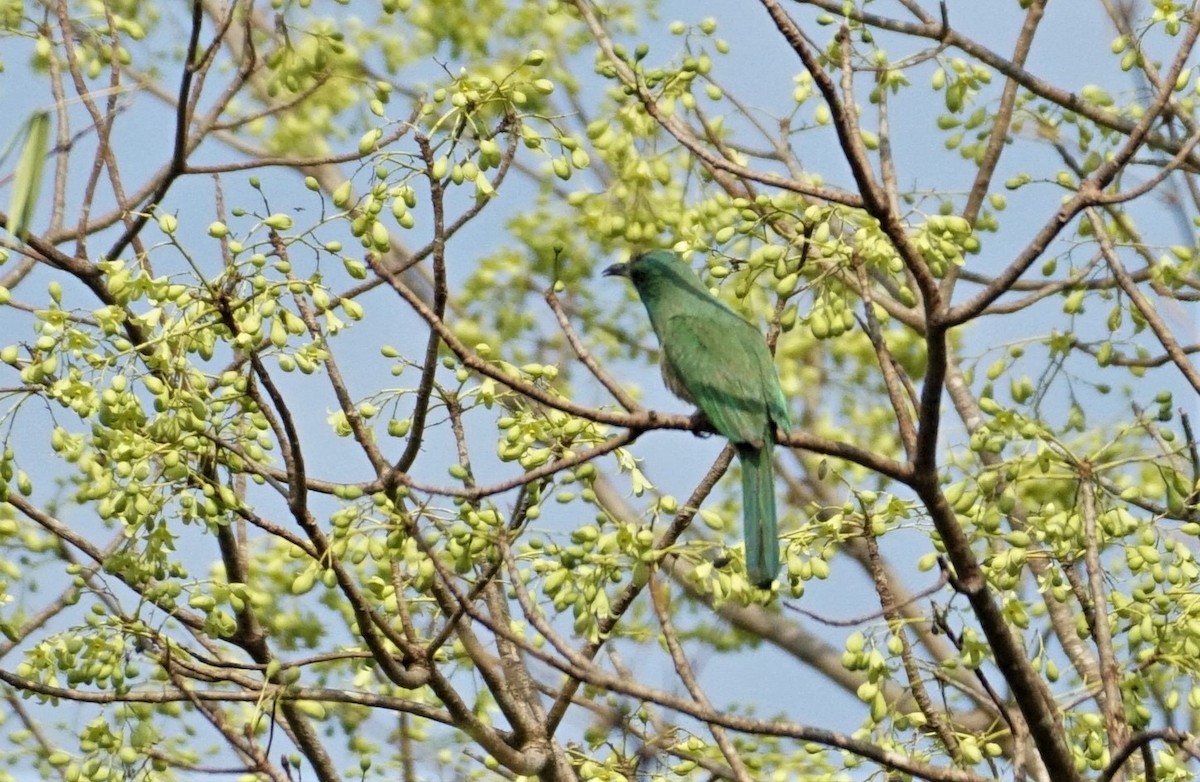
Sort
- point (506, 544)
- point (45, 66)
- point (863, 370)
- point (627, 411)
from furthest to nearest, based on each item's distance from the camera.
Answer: point (863, 370)
point (45, 66)
point (506, 544)
point (627, 411)

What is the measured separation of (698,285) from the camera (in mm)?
6238

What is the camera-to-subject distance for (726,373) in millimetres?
5543

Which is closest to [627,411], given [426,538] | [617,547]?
[617,547]

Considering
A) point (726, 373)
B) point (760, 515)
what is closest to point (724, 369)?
point (726, 373)

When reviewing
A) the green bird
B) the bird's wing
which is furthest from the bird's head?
the bird's wing

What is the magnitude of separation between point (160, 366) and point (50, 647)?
0.89m

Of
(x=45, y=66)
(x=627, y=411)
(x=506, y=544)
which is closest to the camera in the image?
(x=627, y=411)

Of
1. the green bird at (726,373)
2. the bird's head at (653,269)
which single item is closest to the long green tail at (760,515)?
the green bird at (726,373)

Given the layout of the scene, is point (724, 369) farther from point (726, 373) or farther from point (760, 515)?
point (760, 515)

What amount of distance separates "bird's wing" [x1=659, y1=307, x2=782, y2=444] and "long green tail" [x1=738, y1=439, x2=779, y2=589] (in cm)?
7

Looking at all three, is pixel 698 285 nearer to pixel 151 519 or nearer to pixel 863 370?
pixel 151 519

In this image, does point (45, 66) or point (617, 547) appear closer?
point (617, 547)

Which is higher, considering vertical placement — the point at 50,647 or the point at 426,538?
the point at 426,538

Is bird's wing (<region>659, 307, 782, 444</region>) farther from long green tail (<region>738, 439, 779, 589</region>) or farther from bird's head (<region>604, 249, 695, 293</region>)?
bird's head (<region>604, 249, 695, 293</region>)
